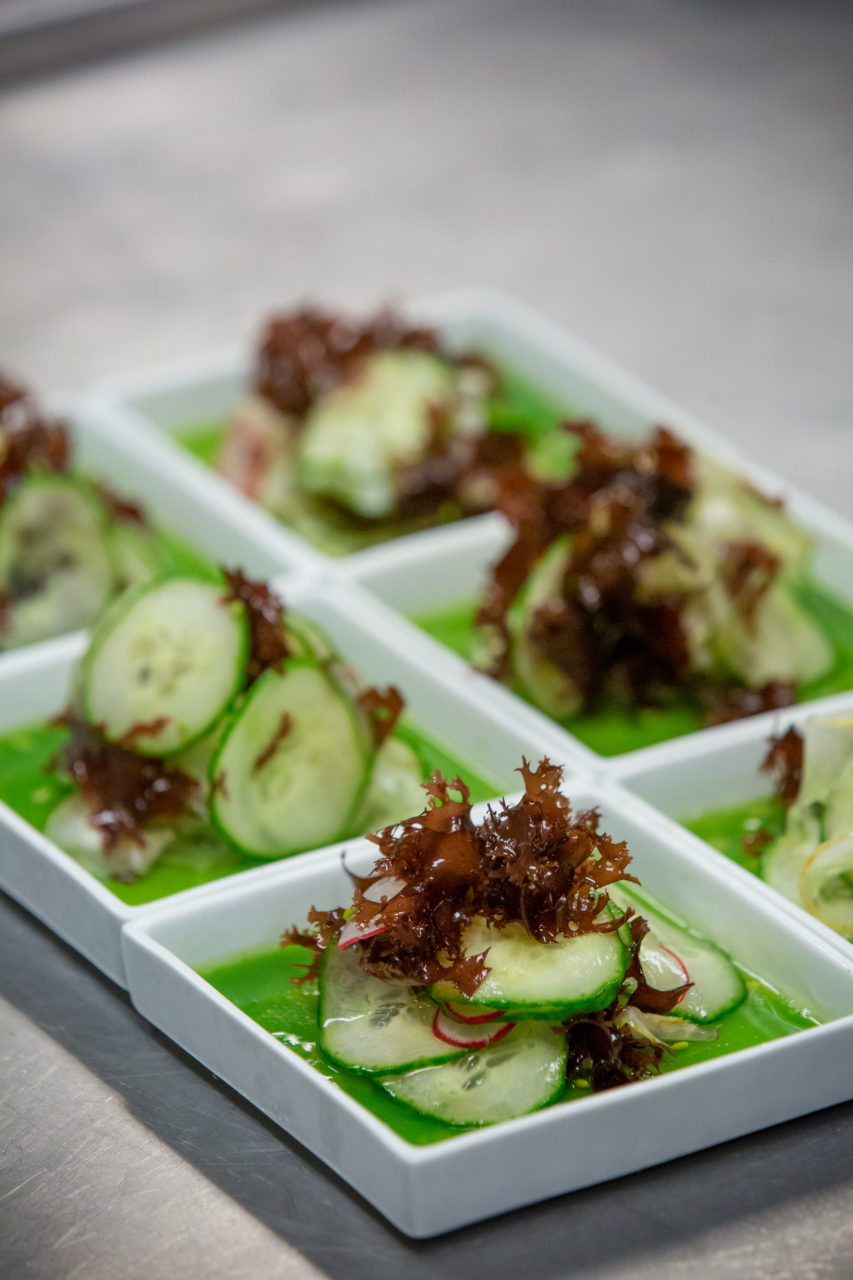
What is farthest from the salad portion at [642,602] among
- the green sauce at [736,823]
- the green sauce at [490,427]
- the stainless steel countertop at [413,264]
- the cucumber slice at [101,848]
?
the stainless steel countertop at [413,264]

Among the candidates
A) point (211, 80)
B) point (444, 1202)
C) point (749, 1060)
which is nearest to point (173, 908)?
point (444, 1202)

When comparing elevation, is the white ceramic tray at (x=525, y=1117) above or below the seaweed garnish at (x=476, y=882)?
below

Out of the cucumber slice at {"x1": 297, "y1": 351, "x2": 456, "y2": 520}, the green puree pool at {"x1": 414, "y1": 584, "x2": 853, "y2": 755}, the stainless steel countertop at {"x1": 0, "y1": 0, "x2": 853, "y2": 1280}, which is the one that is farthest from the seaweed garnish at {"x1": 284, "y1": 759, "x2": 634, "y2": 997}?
the cucumber slice at {"x1": 297, "y1": 351, "x2": 456, "y2": 520}

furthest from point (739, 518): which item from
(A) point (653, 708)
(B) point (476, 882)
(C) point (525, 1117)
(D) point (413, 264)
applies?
(D) point (413, 264)

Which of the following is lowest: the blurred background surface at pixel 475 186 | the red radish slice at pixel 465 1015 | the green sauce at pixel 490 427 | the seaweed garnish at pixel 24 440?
the blurred background surface at pixel 475 186

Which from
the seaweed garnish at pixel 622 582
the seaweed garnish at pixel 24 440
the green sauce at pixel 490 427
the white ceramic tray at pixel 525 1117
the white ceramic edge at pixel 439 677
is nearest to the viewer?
the white ceramic tray at pixel 525 1117

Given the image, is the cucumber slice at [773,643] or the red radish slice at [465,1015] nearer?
the red radish slice at [465,1015]

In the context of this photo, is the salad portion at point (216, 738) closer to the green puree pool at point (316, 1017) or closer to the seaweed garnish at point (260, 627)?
the seaweed garnish at point (260, 627)
